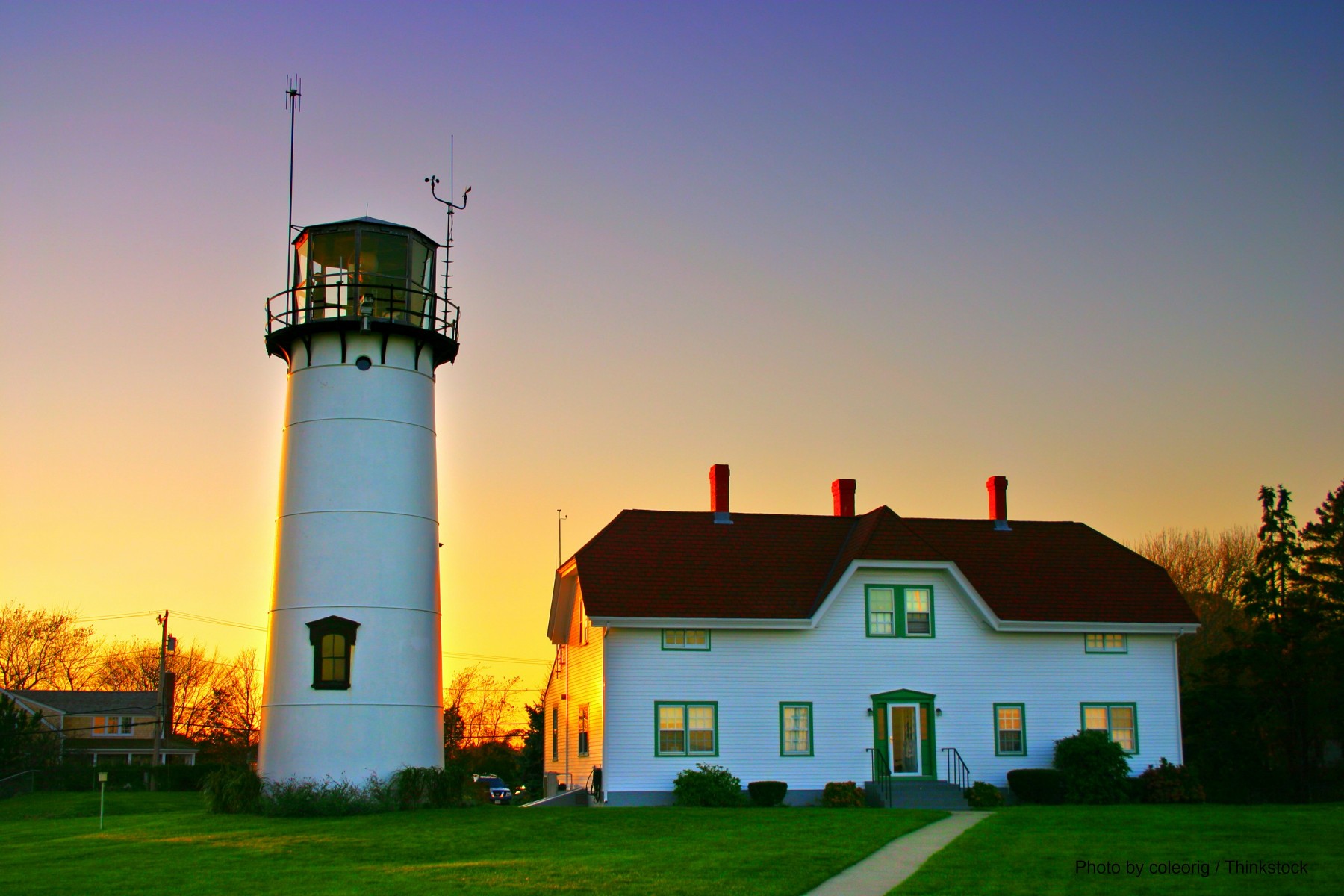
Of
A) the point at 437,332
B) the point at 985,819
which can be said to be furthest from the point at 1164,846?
the point at 437,332

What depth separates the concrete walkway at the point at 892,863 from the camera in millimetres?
14086

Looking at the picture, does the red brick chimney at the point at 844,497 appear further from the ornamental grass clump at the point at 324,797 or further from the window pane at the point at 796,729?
the ornamental grass clump at the point at 324,797

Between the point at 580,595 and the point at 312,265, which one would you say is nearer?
the point at 312,265

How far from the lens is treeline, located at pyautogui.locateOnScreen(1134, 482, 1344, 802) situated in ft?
113

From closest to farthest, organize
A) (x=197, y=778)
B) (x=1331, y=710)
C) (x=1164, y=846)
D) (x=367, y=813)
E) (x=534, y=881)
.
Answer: (x=534, y=881) → (x=1164, y=846) → (x=367, y=813) → (x=1331, y=710) → (x=197, y=778)

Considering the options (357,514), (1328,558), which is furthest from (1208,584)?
(357,514)

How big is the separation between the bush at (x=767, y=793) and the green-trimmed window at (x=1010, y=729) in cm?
546

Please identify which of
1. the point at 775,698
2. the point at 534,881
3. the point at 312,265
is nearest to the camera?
the point at 534,881

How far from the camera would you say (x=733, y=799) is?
2777 cm

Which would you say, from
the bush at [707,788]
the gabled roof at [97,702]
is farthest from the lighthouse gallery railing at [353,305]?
the gabled roof at [97,702]

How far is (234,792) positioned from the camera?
988 inches

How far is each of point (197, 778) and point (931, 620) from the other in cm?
2595

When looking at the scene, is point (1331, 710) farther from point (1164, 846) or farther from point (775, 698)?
point (1164, 846)

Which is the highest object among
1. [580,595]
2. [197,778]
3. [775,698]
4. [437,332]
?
[437,332]
